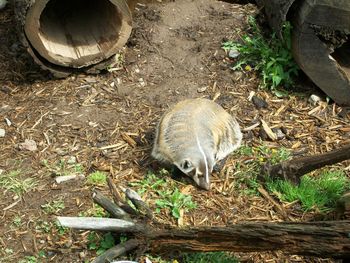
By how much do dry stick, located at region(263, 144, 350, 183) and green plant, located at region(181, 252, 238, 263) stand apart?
896mm

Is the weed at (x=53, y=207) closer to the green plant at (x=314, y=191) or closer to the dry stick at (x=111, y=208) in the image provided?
the dry stick at (x=111, y=208)

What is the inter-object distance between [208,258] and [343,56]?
2782mm

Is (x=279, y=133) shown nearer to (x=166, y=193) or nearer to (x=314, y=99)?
(x=314, y=99)

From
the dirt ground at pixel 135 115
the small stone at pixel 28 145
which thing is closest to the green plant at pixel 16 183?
the dirt ground at pixel 135 115

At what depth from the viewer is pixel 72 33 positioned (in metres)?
6.25

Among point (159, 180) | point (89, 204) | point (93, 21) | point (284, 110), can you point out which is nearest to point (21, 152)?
point (89, 204)

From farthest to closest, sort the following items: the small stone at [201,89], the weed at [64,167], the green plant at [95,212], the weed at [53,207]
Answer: the small stone at [201,89], the weed at [64,167], the weed at [53,207], the green plant at [95,212]

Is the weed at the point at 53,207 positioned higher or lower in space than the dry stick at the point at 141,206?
lower

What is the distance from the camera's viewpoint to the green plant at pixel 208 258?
4.11 metres

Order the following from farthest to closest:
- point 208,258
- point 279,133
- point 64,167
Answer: point 279,133 < point 64,167 < point 208,258

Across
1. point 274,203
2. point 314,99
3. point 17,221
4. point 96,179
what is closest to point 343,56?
point 314,99

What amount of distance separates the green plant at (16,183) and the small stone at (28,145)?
32 cm

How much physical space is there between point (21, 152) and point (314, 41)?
2784 millimetres

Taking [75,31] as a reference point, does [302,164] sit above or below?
above
